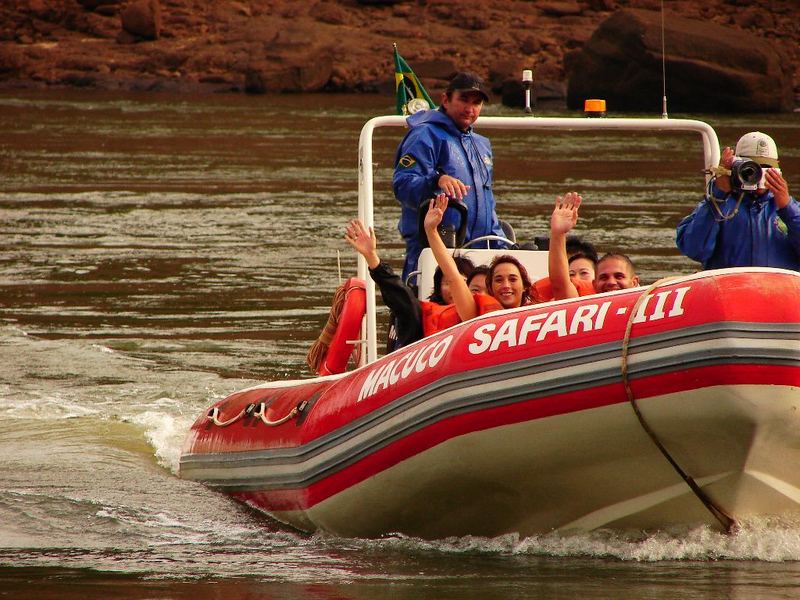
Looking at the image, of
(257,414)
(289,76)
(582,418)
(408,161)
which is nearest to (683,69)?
(289,76)

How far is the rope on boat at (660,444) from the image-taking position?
477 centimetres

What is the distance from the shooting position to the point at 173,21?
6031cm

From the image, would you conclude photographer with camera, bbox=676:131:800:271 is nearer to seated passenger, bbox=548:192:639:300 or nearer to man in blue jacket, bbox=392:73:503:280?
seated passenger, bbox=548:192:639:300

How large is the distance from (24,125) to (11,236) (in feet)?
53.6

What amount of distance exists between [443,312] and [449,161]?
1.23 meters

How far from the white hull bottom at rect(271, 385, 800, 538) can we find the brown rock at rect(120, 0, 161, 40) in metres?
54.6

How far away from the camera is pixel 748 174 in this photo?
5645 mm

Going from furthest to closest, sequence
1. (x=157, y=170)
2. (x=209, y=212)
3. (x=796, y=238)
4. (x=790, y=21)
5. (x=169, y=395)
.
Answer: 1. (x=790, y=21)
2. (x=157, y=170)
3. (x=209, y=212)
4. (x=169, y=395)
5. (x=796, y=238)

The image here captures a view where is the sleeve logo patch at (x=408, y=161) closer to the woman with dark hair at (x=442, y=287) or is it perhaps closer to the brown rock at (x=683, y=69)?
the woman with dark hair at (x=442, y=287)

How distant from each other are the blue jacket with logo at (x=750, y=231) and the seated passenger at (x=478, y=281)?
2.65 ft

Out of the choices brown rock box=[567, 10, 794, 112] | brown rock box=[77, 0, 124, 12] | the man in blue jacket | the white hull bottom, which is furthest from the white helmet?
brown rock box=[77, 0, 124, 12]

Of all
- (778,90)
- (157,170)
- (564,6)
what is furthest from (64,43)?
(157,170)

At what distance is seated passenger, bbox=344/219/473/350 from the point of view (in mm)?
5797

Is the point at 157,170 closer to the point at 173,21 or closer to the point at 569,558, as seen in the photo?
the point at 569,558
